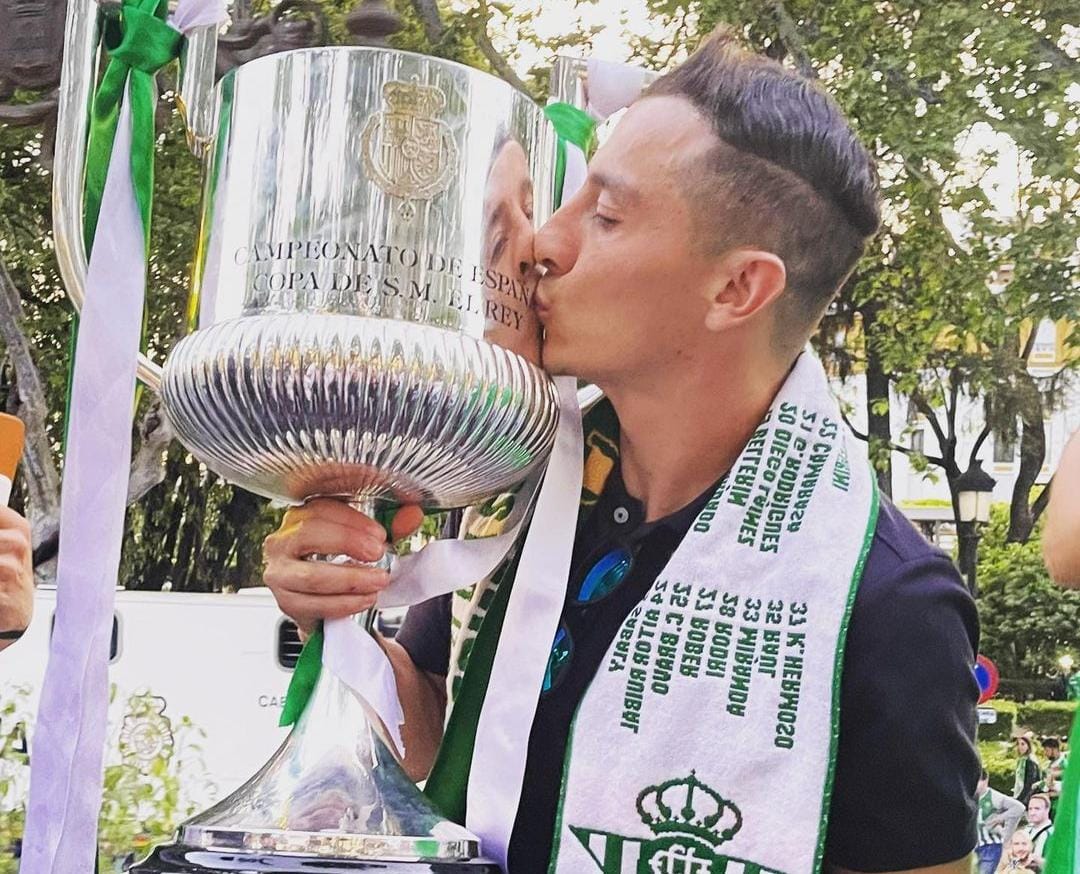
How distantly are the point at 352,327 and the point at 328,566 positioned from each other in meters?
0.22

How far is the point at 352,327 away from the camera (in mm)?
1013

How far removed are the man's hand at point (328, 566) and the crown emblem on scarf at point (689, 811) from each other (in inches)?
10.7

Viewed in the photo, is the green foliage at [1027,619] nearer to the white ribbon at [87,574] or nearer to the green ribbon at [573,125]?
the green ribbon at [573,125]

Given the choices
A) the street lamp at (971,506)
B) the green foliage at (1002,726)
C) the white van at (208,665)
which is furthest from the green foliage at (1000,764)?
the white van at (208,665)

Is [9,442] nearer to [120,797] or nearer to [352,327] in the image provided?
[352,327]

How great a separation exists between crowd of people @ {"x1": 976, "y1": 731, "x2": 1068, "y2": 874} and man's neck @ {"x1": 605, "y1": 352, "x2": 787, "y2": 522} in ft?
13.2

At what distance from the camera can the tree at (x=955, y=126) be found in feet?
19.5

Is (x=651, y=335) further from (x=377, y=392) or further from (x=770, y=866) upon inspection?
(x=770, y=866)

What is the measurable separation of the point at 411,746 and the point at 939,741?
20.7 inches

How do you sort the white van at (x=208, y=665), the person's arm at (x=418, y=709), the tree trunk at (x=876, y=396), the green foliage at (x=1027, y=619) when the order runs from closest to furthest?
the person's arm at (x=418, y=709) < the white van at (x=208, y=665) < the tree trunk at (x=876, y=396) < the green foliage at (x=1027, y=619)

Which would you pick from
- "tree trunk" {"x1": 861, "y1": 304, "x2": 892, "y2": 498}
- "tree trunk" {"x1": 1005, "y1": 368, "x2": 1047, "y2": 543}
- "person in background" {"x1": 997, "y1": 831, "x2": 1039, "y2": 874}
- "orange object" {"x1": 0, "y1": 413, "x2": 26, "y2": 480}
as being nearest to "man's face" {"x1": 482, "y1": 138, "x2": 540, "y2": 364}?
"orange object" {"x1": 0, "y1": 413, "x2": 26, "y2": 480}

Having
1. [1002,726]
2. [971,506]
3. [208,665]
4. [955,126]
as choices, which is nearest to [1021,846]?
[971,506]

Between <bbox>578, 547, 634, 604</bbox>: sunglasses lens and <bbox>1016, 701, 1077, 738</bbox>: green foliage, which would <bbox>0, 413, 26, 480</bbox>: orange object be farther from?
<bbox>1016, 701, 1077, 738</bbox>: green foliage

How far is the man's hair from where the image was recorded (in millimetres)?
1152
